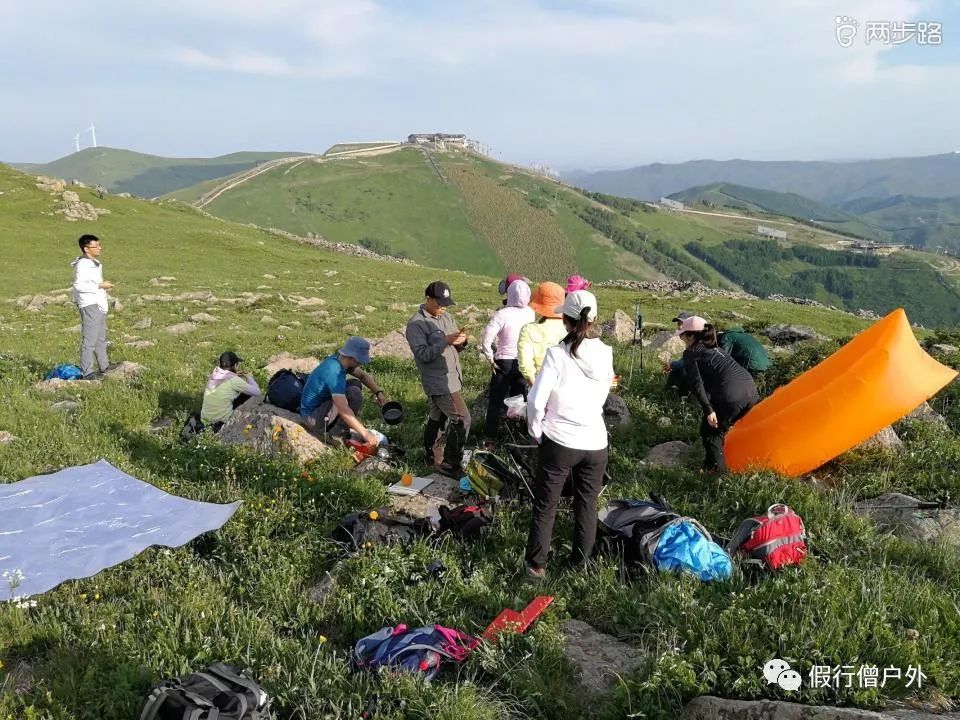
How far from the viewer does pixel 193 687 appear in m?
4.04

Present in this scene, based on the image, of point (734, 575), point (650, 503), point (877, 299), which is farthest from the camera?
point (877, 299)

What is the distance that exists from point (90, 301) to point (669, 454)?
39.5 ft

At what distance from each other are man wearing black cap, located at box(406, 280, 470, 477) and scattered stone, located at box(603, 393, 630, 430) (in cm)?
269

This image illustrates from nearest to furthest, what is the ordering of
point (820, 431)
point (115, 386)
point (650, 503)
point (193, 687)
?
point (193, 687)
point (650, 503)
point (820, 431)
point (115, 386)

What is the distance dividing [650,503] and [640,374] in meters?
6.10

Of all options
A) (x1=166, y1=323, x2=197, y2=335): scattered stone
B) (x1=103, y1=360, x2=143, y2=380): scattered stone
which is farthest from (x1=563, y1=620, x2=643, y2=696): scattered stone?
(x1=166, y1=323, x2=197, y2=335): scattered stone

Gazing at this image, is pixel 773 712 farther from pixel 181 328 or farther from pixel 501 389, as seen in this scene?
pixel 181 328

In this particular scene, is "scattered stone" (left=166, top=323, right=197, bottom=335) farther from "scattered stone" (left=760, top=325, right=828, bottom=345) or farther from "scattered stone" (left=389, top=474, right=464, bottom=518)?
"scattered stone" (left=760, top=325, right=828, bottom=345)

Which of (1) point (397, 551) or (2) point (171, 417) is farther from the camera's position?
(2) point (171, 417)

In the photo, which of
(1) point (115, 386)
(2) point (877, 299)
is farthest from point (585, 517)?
(2) point (877, 299)

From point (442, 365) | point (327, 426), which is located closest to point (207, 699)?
point (442, 365)

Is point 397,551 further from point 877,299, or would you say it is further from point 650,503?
point 877,299

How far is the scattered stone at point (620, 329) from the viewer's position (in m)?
17.3

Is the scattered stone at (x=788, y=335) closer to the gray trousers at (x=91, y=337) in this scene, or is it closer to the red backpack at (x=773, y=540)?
the red backpack at (x=773, y=540)
